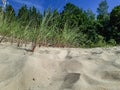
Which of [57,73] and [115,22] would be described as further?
[115,22]

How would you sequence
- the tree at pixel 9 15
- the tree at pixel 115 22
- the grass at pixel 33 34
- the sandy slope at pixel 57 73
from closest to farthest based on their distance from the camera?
the sandy slope at pixel 57 73
the grass at pixel 33 34
the tree at pixel 9 15
the tree at pixel 115 22

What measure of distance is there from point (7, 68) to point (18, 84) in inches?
16.3

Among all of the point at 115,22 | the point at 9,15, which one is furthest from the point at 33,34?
the point at 115,22

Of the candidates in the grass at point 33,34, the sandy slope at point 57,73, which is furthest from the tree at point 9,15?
the sandy slope at point 57,73

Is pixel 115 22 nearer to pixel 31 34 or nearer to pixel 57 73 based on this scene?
pixel 31 34

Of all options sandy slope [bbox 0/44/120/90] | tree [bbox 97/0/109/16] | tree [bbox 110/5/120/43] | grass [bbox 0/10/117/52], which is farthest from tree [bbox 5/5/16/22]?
tree [bbox 97/0/109/16]

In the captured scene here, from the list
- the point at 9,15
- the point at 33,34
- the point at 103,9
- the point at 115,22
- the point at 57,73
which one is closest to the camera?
the point at 57,73

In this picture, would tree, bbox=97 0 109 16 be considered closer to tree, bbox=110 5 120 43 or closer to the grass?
tree, bbox=110 5 120 43

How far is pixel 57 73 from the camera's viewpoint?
2.54m

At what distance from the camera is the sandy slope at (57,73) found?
7.13ft

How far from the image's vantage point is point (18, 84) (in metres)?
2.19

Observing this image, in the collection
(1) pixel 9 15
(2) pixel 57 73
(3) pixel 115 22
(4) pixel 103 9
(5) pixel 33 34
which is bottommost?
(2) pixel 57 73

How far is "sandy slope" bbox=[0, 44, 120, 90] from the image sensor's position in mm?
2172

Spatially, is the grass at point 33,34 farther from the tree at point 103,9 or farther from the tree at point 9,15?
the tree at point 103,9
